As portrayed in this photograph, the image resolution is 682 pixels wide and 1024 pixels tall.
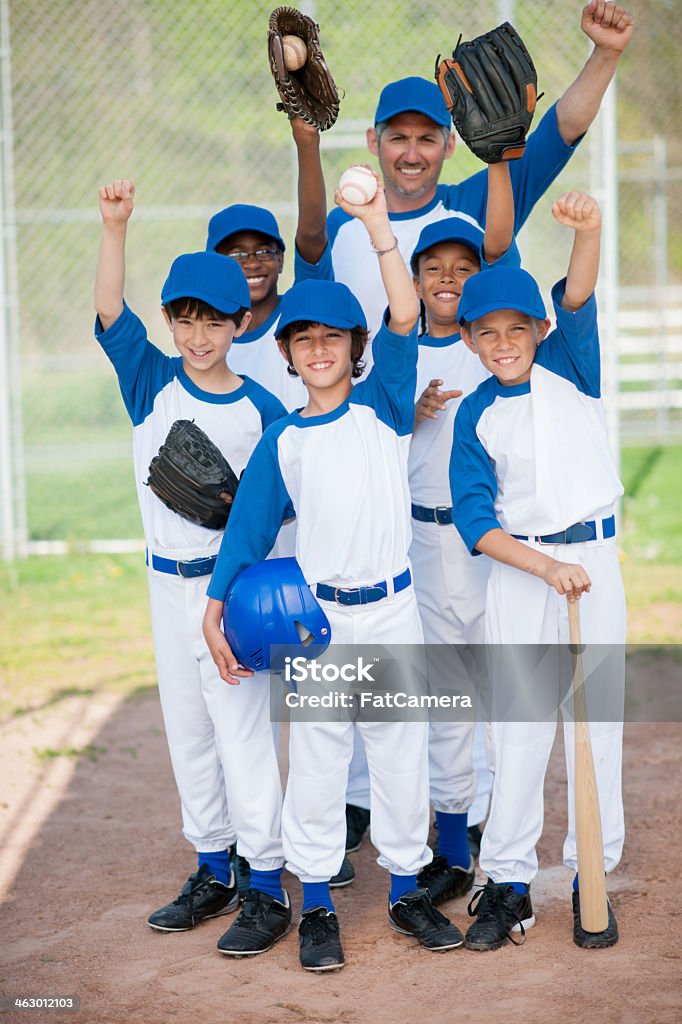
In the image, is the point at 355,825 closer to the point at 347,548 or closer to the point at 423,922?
A: the point at 423,922

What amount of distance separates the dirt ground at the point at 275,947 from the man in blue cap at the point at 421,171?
1.82m

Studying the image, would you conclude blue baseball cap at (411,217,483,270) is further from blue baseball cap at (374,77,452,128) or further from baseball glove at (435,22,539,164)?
blue baseball cap at (374,77,452,128)

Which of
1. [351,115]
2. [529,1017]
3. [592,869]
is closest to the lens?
[529,1017]

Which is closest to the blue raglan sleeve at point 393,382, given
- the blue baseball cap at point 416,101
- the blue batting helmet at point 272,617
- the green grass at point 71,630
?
the blue batting helmet at point 272,617

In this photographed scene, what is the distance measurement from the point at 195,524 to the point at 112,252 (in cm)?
81

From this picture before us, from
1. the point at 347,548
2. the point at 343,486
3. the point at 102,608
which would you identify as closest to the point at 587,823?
the point at 347,548

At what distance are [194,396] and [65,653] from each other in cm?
329

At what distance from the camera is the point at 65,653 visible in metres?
6.30

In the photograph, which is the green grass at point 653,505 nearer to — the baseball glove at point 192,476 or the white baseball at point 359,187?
the baseball glove at point 192,476

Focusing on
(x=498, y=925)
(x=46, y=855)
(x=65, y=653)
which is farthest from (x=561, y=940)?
(x=65, y=653)

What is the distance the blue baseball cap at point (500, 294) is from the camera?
10.3 ft

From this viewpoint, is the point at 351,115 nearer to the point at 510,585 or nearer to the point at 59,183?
the point at 510,585

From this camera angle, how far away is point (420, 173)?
3.71m

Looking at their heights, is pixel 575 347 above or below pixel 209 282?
below
